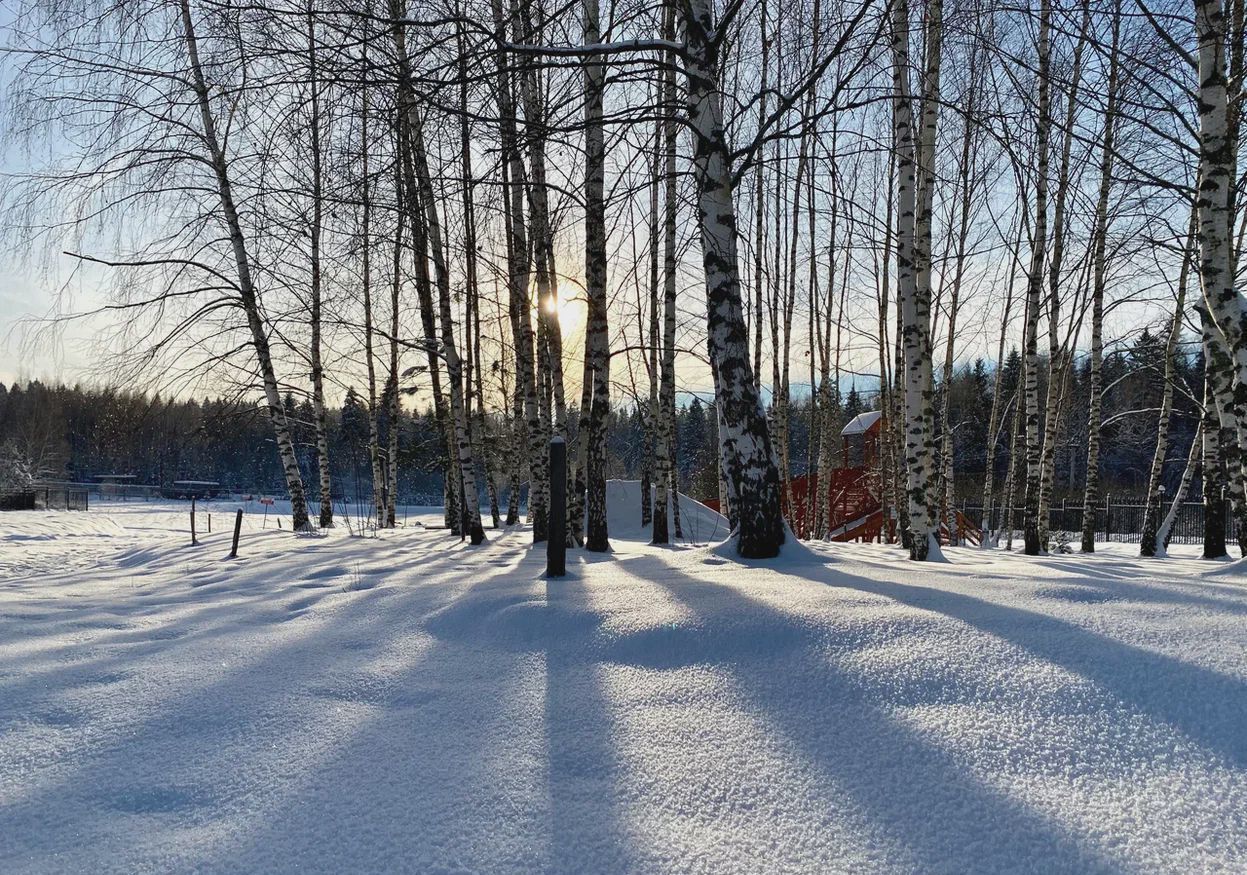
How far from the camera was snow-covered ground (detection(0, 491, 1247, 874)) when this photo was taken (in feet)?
4.20

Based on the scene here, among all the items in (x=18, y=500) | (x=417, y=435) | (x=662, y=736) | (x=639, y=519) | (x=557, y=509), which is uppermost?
(x=417, y=435)

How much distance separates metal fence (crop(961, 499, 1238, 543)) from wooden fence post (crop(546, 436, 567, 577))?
1863 cm

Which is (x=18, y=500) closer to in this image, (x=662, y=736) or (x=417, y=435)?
(x=417, y=435)

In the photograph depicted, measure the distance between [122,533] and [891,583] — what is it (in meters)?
21.2

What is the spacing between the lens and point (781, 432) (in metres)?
14.4

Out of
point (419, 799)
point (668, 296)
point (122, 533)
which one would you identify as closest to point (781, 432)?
point (668, 296)

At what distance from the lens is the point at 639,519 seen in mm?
16812

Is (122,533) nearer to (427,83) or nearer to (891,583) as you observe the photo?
(427,83)

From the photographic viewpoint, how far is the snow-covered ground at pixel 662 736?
4.20 ft

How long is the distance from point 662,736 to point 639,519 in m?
15.1

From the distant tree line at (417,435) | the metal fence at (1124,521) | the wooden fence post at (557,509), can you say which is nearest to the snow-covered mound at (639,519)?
the distant tree line at (417,435)

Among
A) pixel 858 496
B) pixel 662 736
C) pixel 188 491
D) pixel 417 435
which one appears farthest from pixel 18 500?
pixel 662 736

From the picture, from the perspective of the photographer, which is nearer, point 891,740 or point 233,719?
point 891,740

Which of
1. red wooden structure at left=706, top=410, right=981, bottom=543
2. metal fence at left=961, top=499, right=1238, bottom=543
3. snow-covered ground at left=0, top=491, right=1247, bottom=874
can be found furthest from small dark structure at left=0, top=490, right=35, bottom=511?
metal fence at left=961, top=499, right=1238, bottom=543
